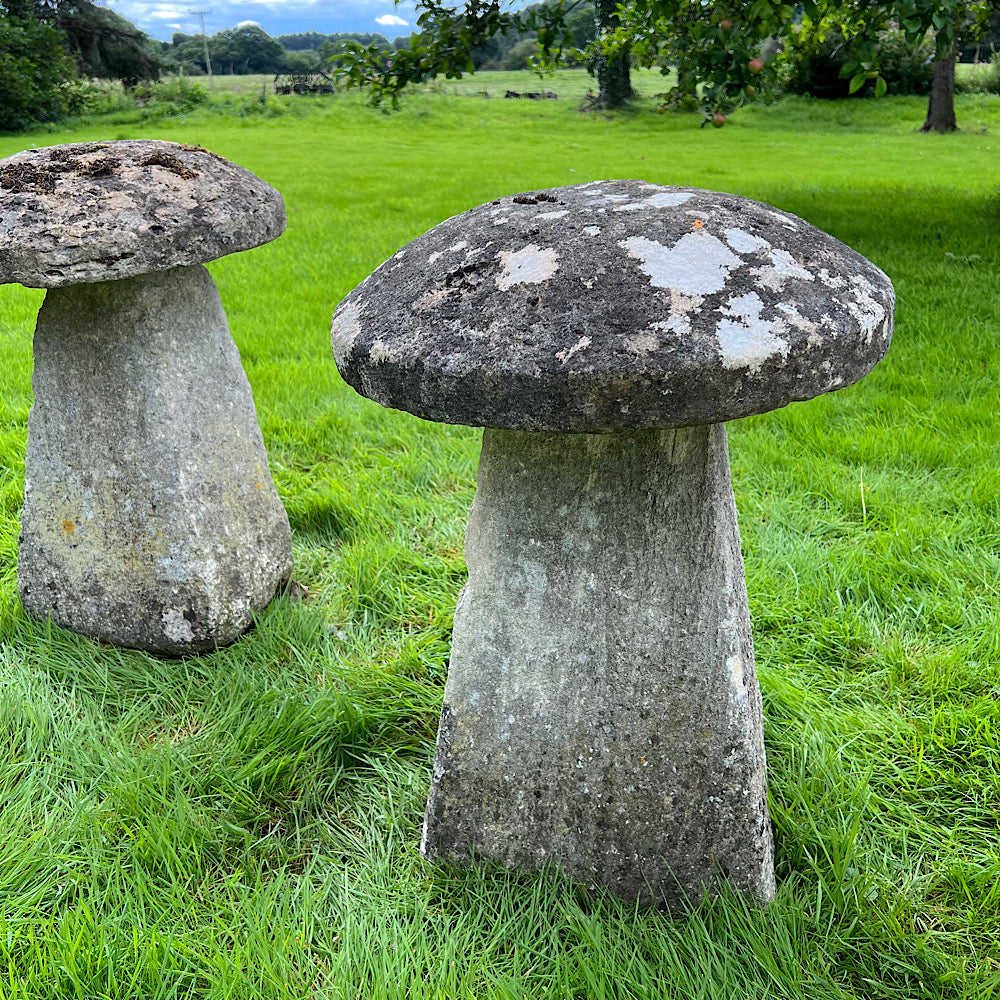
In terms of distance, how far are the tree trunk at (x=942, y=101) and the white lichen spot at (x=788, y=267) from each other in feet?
70.6

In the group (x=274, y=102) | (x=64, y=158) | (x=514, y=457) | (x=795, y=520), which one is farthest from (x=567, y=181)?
(x=274, y=102)

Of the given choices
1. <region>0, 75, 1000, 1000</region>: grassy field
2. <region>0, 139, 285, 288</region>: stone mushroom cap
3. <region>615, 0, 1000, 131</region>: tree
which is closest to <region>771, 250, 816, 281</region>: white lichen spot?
<region>0, 75, 1000, 1000</region>: grassy field

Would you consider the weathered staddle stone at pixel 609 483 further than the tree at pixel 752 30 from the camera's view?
No

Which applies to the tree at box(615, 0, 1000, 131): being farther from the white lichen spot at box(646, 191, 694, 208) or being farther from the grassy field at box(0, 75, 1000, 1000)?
the white lichen spot at box(646, 191, 694, 208)

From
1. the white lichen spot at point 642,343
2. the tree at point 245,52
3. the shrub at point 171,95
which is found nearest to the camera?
the white lichen spot at point 642,343

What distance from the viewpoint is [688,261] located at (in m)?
1.53

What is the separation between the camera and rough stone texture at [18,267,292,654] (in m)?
2.78

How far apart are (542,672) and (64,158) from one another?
6.99 feet

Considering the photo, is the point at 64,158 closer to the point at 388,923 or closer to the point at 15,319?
the point at 388,923

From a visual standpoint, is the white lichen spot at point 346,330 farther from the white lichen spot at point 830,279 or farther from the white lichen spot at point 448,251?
the white lichen spot at point 830,279

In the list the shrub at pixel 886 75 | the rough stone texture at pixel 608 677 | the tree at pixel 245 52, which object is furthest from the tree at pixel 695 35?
the tree at pixel 245 52

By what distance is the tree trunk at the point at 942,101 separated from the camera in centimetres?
1912

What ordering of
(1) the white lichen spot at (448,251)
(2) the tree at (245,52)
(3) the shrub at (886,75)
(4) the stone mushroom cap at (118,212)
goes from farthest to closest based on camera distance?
(2) the tree at (245,52), (3) the shrub at (886,75), (4) the stone mushroom cap at (118,212), (1) the white lichen spot at (448,251)

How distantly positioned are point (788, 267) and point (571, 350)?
1.57 ft
